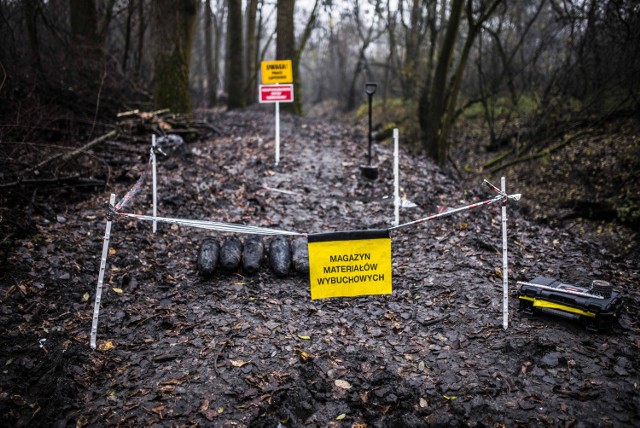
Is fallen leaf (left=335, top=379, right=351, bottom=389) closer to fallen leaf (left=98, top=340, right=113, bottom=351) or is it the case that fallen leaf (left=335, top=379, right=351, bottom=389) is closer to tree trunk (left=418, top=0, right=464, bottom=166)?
fallen leaf (left=98, top=340, right=113, bottom=351)

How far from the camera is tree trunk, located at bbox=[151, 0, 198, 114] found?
10906 millimetres

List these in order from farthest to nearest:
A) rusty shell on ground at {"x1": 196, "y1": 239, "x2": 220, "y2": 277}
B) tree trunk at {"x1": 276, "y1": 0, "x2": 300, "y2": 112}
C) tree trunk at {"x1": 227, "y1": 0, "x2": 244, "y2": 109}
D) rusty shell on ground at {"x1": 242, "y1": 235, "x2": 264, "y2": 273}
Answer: tree trunk at {"x1": 227, "y1": 0, "x2": 244, "y2": 109} → tree trunk at {"x1": 276, "y1": 0, "x2": 300, "y2": 112} → rusty shell on ground at {"x1": 242, "y1": 235, "x2": 264, "y2": 273} → rusty shell on ground at {"x1": 196, "y1": 239, "x2": 220, "y2": 277}

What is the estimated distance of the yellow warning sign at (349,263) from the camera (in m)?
4.77

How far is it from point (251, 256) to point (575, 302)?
4.06 m

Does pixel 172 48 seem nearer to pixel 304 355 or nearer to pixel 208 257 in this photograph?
pixel 208 257

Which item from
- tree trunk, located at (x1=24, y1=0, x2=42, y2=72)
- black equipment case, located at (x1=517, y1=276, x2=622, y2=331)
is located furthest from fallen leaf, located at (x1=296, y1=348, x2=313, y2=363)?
tree trunk, located at (x1=24, y1=0, x2=42, y2=72)

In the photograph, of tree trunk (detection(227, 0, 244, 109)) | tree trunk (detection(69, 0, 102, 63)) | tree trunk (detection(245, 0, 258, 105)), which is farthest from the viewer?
tree trunk (detection(245, 0, 258, 105))

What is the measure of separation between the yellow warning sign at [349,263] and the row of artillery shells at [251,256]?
106cm

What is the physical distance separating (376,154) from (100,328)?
803 centimetres

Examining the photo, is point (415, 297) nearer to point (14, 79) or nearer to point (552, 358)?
point (552, 358)

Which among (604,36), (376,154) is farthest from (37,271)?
(604,36)

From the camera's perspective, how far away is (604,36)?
12711mm

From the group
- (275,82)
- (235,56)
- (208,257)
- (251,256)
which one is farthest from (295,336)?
(235,56)

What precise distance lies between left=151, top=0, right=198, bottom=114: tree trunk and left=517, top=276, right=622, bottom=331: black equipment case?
10.2 m
